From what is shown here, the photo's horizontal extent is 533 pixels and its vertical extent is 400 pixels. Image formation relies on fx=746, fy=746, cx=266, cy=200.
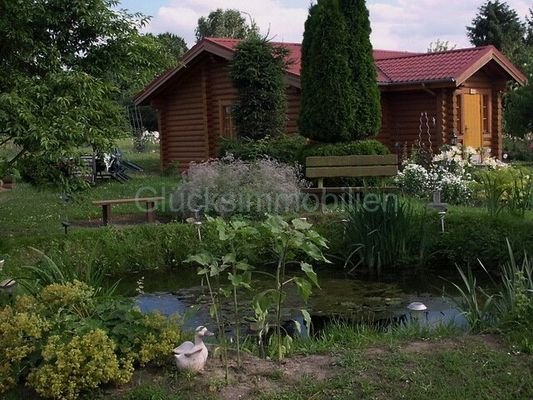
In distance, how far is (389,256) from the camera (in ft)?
28.8

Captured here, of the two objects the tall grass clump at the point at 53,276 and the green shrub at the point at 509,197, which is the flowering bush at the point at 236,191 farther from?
the tall grass clump at the point at 53,276

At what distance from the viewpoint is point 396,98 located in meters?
19.6

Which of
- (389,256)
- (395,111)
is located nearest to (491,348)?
(389,256)

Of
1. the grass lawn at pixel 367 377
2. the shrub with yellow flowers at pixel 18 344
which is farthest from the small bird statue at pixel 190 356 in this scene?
the shrub with yellow flowers at pixel 18 344

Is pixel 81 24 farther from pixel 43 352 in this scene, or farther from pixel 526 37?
pixel 526 37

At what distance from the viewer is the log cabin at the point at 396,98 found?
18.1 metres

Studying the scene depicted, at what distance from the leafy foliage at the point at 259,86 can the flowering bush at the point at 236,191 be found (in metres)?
4.61

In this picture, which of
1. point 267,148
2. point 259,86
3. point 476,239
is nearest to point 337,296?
point 476,239

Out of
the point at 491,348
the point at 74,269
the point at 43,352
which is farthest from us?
the point at 74,269

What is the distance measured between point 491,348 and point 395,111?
15665 millimetres

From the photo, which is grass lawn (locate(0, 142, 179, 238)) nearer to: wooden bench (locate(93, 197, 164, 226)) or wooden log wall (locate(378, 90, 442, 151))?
wooden bench (locate(93, 197, 164, 226))

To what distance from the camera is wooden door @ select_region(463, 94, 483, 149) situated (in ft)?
64.2

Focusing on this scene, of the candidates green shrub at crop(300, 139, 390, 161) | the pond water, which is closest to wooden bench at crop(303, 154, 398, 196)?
green shrub at crop(300, 139, 390, 161)

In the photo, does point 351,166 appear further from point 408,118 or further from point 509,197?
point 408,118
